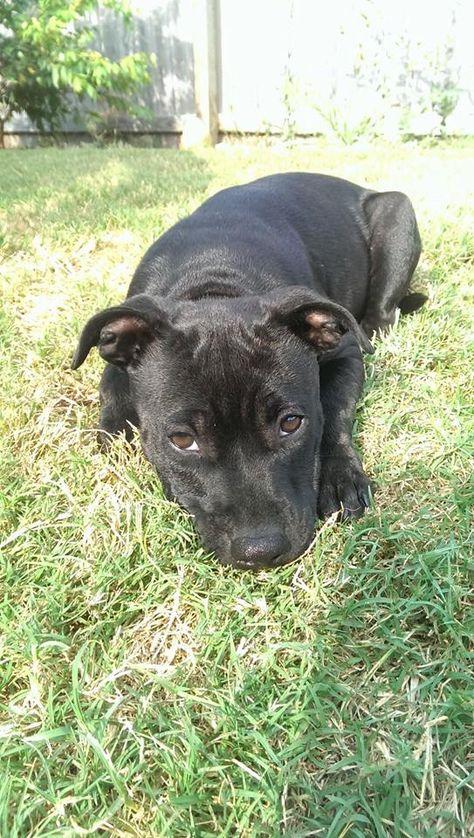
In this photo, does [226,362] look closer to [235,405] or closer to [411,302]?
[235,405]

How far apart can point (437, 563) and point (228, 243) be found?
202cm

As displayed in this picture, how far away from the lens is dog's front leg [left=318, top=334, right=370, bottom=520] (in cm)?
289

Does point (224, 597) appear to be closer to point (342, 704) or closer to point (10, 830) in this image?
point (342, 704)

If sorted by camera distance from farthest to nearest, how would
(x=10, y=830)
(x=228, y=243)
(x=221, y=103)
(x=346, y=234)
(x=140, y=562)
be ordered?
(x=221, y=103)
(x=346, y=234)
(x=228, y=243)
(x=140, y=562)
(x=10, y=830)

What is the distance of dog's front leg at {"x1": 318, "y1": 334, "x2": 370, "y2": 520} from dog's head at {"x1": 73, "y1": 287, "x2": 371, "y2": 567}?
0.11 meters

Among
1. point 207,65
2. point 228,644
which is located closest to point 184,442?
point 228,644

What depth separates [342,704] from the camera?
1.99 meters

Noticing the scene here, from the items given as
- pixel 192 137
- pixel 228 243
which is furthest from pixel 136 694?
pixel 192 137

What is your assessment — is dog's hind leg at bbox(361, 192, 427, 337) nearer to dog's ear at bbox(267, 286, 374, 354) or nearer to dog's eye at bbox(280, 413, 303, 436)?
dog's ear at bbox(267, 286, 374, 354)

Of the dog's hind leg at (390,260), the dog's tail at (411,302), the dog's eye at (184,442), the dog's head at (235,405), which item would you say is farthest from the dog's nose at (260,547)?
the dog's tail at (411,302)

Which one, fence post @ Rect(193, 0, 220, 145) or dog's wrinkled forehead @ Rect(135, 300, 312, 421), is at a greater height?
fence post @ Rect(193, 0, 220, 145)

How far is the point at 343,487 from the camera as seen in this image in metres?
2.92

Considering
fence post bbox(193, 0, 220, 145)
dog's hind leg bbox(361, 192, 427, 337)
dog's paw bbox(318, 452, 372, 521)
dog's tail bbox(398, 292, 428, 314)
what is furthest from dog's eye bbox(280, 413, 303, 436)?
fence post bbox(193, 0, 220, 145)

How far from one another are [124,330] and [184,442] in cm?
59
